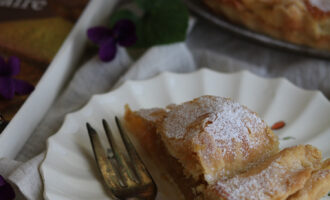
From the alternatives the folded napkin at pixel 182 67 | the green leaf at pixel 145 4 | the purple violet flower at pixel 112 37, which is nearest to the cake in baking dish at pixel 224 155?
the folded napkin at pixel 182 67

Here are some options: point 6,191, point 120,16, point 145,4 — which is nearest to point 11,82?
point 6,191

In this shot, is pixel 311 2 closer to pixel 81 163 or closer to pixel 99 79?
pixel 99 79

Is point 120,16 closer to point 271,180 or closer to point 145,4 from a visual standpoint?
point 145,4

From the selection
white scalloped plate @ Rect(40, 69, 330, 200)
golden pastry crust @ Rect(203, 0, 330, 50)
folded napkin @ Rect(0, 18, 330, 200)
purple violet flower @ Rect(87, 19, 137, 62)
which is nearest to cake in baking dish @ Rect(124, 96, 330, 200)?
white scalloped plate @ Rect(40, 69, 330, 200)

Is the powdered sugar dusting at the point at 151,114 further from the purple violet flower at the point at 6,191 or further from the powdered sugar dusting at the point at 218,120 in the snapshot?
the purple violet flower at the point at 6,191

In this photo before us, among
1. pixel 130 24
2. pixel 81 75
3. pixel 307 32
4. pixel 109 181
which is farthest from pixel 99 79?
pixel 307 32

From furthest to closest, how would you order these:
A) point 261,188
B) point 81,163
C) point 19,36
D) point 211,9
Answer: point 211,9, point 19,36, point 81,163, point 261,188

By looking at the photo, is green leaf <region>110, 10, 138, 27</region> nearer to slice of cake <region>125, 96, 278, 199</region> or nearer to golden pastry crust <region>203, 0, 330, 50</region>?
golden pastry crust <region>203, 0, 330, 50</region>
